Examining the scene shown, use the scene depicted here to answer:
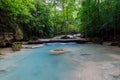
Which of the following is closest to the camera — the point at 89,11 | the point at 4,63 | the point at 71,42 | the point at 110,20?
the point at 4,63

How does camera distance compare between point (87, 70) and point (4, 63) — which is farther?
point (4, 63)

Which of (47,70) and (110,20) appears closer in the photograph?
(47,70)

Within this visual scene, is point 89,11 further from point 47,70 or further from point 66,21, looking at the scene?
point 47,70

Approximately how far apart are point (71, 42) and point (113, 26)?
445 centimetres

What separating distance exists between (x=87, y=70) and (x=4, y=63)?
3.75 metres

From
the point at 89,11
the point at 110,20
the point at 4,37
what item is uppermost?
the point at 89,11

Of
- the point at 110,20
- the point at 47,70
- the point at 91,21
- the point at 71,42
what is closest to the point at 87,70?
the point at 47,70

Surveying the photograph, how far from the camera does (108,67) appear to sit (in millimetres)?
6930

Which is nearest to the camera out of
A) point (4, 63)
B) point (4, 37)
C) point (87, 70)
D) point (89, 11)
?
point (87, 70)

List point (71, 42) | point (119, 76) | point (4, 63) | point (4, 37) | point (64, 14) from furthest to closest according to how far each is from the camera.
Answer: point (64, 14) < point (71, 42) < point (4, 37) < point (4, 63) < point (119, 76)

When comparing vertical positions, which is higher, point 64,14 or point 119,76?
point 64,14

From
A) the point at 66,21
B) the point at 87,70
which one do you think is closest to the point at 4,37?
the point at 87,70

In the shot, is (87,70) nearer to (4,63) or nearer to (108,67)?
(108,67)

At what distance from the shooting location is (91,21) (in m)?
18.7
